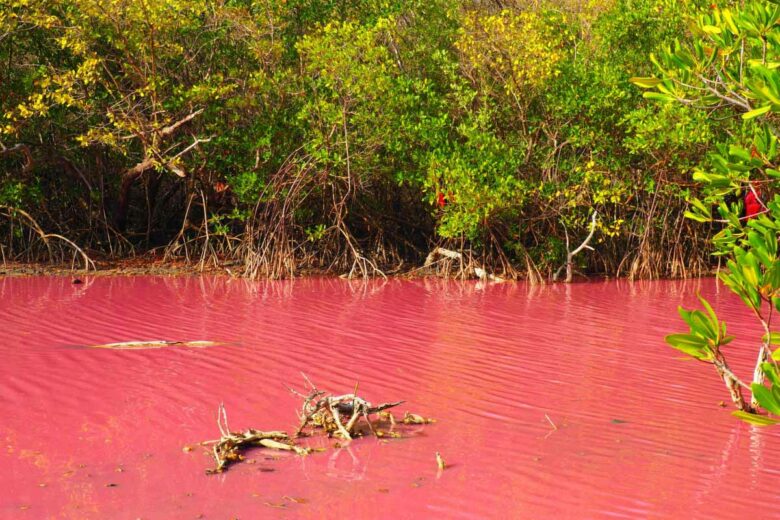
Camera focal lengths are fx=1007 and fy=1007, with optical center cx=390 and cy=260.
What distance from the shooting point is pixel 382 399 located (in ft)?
18.0

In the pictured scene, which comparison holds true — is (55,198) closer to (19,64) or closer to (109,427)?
(19,64)

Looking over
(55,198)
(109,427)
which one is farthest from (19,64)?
(109,427)

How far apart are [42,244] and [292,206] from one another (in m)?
3.37

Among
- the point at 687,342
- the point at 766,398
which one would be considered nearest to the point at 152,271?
the point at 687,342

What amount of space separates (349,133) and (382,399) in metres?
7.23

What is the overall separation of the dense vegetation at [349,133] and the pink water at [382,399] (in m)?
3.06

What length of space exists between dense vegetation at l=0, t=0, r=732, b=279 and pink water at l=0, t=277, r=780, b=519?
3063mm

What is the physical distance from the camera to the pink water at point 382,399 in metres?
3.80

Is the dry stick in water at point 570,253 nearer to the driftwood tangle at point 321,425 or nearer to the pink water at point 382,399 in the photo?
the pink water at point 382,399

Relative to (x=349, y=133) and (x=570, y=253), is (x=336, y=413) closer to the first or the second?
(x=349, y=133)

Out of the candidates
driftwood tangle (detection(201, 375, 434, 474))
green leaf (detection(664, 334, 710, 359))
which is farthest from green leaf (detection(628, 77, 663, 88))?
driftwood tangle (detection(201, 375, 434, 474))

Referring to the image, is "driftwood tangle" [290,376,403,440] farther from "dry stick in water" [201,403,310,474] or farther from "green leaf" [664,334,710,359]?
"green leaf" [664,334,710,359]

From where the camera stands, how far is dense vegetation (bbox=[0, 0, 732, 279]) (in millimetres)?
11695

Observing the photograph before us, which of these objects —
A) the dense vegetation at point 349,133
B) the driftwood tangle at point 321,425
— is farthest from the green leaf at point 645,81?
the dense vegetation at point 349,133
